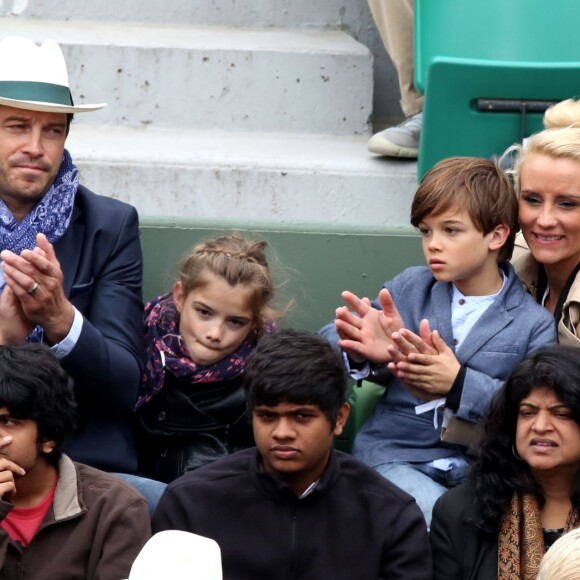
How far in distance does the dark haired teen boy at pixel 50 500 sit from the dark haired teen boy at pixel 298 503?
0.13 m

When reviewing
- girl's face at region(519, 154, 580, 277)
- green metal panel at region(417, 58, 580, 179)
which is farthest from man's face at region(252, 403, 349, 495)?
green metal panel at region(417, 58, 580, 179)

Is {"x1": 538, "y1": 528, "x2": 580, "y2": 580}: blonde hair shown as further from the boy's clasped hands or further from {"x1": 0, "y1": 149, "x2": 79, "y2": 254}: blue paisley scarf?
{"x1": 0, "y1": 149, "x2": 79, "y2": 254}: blue paisley scarf

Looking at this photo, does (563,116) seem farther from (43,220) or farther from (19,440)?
(19,440)

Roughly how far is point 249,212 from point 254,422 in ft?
5.50

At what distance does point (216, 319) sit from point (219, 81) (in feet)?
6.16

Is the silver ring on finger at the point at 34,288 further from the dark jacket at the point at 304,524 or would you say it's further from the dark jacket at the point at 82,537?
the dark jacket at the point at 304,524

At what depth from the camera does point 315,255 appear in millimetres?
4121

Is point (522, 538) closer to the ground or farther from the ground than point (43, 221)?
closer to the ground

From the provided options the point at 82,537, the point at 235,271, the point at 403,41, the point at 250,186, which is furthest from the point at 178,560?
the point at 403,41

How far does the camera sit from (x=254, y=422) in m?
3.15

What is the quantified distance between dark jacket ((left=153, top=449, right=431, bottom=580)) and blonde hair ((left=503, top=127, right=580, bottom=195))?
934 millimetres

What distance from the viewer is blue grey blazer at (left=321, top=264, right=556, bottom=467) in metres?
3.39

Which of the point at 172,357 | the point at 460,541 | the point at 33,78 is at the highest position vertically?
the point at 33,78

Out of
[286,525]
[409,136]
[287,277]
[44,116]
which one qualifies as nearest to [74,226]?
[44,116]
